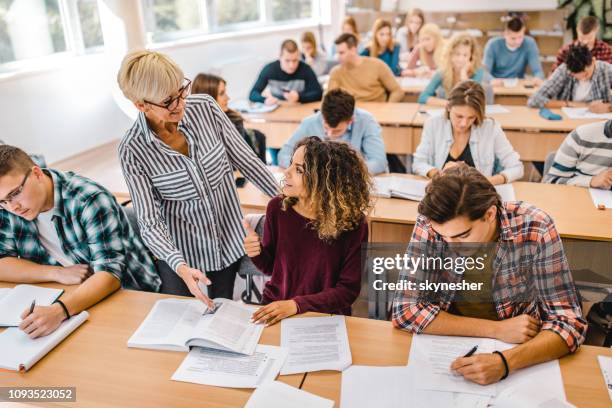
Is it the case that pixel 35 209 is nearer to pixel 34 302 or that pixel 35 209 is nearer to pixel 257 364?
pixel 34 302

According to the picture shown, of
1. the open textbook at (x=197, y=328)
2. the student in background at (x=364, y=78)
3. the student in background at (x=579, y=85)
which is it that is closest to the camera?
the open textbook at (x=197, y=328)

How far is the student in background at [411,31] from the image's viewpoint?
23.0 ft

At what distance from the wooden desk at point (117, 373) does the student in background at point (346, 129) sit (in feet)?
5.42

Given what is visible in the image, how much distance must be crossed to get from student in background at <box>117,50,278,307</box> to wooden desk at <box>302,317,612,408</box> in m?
0.50

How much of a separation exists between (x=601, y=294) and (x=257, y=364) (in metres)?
1.74

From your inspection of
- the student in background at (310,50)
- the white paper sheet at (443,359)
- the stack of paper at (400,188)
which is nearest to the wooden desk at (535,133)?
the stack of paper at (400,188)

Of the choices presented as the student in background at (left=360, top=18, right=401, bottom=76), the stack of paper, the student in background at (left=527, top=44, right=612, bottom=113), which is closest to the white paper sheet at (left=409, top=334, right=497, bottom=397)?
the stack of paper

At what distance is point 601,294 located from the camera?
2.45 meters

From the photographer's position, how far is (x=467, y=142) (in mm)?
3139

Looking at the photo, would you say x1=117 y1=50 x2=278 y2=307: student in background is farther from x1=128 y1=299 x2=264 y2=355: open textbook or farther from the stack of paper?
the stack of paper

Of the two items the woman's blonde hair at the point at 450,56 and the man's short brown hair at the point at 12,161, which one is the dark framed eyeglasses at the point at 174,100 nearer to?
the man's short brown hair at the point at 12,161

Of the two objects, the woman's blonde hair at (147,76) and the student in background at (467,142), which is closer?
the woman's blonde hair at (147,76)

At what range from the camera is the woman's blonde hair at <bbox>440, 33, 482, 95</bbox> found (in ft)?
14.8

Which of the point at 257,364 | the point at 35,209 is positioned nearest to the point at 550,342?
the point at 257,364
